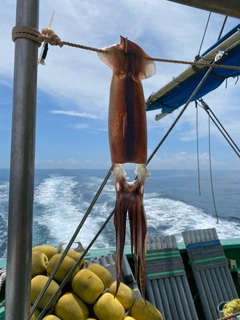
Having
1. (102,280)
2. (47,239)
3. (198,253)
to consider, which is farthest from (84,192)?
(102,280)

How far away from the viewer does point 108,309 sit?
118cm

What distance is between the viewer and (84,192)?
11.8 metres

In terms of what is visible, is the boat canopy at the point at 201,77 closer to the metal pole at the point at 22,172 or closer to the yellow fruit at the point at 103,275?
the metal pole at the point at 22,172

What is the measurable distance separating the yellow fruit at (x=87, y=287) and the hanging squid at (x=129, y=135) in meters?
0.68

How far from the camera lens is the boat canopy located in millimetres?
1778

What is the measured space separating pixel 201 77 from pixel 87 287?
189 cm

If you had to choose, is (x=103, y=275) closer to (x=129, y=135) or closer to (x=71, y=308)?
(x=71, y=308)

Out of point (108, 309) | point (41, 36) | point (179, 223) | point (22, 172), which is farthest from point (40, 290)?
point (179, 223)

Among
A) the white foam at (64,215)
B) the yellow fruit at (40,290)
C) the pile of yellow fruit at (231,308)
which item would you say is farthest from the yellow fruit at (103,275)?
the white foam at (64,215)

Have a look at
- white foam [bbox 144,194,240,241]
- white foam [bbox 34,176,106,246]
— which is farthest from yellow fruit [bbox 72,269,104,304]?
white foam [bbox 144,194,240,241]

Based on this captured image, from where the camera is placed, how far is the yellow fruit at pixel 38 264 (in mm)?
1288

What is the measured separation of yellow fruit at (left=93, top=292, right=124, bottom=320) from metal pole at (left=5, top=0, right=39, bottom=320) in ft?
2.15

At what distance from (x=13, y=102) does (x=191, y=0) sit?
2.09ft

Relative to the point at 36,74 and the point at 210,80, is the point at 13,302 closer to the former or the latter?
the point at 36,74
